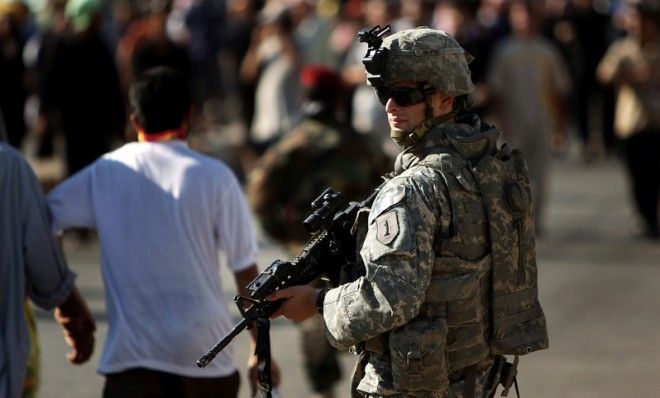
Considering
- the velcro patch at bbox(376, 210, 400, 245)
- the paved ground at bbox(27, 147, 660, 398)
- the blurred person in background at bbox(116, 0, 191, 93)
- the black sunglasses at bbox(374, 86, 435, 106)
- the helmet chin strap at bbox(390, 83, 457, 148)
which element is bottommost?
the paved ground at bbox(27, 147, 660, 398)

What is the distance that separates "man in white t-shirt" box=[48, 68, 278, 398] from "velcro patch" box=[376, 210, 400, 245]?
52.3 inches

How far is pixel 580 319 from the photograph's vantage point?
10656mm

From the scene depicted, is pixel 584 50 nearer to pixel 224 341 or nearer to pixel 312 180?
pixel 312 180

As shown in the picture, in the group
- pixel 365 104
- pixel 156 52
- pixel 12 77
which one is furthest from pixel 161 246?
pixel 12 77

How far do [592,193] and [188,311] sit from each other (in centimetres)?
1170

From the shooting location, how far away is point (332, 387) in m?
8.22

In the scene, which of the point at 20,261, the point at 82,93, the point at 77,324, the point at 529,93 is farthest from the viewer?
the point at 529,93

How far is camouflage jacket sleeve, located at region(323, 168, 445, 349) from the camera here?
4.48 m

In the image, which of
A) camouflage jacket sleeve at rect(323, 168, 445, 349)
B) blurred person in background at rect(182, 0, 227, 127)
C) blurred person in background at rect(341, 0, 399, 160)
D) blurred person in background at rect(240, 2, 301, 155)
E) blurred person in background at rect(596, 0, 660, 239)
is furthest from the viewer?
blurred person in background at rect(182, 0, 227, 127)

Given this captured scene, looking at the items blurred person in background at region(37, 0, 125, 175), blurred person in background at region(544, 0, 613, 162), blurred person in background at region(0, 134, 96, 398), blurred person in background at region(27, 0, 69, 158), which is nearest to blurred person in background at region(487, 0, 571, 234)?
blurred person in background at region(37, 0, 125, 175)

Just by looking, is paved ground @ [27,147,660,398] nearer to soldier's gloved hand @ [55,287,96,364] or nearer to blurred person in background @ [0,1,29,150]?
blurred person in background @ [0,1,29,150]

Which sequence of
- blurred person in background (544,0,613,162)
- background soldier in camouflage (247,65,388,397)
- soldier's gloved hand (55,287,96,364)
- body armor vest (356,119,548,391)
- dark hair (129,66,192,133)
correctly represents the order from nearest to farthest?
body armor vest (356,119,548,391) → dark hair (129,66,192,133) → soldier's gloved hand (55,287,96,364) → background soldier in camouflage (247,65,388,397) → blurred person in background (544,0,613,162)

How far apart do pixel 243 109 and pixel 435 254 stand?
14.7m

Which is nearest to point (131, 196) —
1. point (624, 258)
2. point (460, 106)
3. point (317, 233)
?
point (317, 233)
